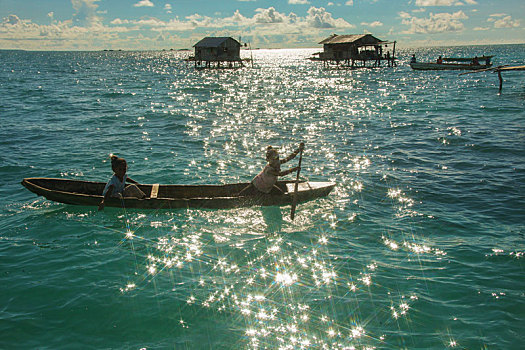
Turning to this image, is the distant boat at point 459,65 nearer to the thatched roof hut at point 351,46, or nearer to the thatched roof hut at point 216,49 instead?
the thatched roof hut at point 351,46

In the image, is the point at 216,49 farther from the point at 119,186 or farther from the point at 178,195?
the point at 119,186

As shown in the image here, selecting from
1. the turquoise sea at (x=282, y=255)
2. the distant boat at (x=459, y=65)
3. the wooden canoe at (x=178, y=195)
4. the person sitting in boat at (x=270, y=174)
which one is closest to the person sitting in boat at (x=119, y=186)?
the wooden canoe at (x=178, y=195)

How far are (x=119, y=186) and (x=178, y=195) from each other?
177 centimetres

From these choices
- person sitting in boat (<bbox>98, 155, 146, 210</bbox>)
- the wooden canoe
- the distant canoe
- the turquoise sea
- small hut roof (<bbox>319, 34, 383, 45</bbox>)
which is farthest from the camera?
small hut roof (<bbox>319, 34, 383, 45</bbox>)

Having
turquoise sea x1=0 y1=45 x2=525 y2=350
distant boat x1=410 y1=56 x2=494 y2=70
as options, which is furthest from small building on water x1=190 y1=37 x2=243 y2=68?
turquoise sea x1=0 y1=45 x2=525 y2=350

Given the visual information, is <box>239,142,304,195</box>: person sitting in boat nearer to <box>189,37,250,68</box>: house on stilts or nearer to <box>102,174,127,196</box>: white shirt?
<box>102,174,127,196</box>: white shirt

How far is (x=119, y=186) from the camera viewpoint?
9.75m

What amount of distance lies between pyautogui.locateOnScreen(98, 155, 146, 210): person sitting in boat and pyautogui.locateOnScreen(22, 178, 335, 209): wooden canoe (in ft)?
0.64

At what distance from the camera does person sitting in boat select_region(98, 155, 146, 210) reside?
9.45 m

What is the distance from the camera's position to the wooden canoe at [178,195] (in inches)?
388

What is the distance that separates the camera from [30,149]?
16.9 meters

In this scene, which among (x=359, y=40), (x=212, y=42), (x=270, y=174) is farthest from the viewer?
(x=212, y=42)

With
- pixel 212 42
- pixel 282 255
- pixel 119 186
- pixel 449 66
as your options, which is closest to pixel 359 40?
pixel 449 66

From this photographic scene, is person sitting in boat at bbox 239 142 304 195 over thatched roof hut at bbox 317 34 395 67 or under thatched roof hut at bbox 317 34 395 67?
under
